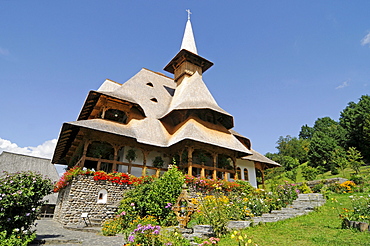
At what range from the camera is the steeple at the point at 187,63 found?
22941 mm

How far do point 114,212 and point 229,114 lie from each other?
10.3m

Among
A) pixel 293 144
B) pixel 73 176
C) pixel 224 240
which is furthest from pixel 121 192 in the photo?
pixel 293 144

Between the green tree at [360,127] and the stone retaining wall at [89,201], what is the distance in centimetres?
3443

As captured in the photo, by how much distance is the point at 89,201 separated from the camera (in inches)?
448

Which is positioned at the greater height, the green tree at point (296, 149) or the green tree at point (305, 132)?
the green tree at point (305, 132)

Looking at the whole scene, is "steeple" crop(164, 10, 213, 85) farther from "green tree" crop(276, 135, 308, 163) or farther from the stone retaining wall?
"green tree" crop(276, 135, 308, 163)

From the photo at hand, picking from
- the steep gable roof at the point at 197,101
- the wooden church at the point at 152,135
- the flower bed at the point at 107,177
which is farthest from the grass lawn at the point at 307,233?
the steep gable roof at the point at 197,101

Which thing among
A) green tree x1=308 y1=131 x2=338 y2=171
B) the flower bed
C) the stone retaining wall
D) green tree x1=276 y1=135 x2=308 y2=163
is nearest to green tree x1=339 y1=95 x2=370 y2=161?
green tree x1=308 y1=131 x2=338 y2=171

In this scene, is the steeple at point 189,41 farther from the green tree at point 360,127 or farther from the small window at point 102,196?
the green tree at point 360,127

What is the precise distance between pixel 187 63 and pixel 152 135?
10.7 metres

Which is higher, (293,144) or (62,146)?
(293,144)

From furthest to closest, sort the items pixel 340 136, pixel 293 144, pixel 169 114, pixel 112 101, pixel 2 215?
pixel 293 144, pixel 340 136, pixel 169 114, pixel 112 101, pixel 2 215

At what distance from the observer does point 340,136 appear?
39.5 metres

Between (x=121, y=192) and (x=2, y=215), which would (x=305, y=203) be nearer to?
(x=121, y=192)
